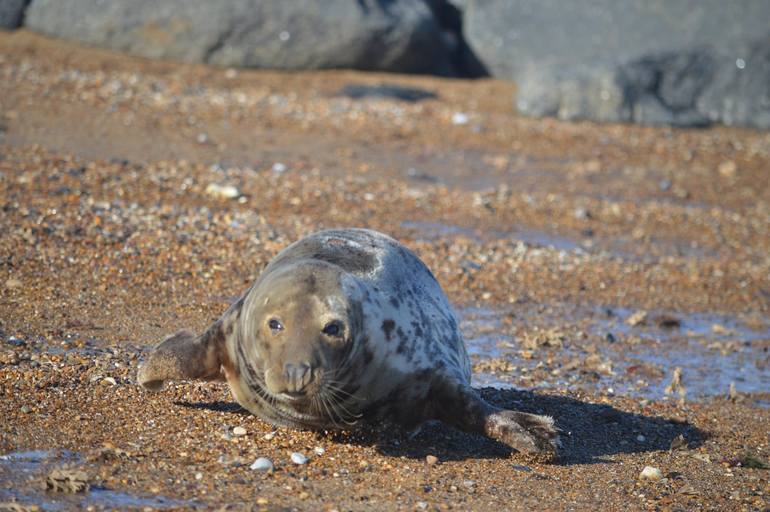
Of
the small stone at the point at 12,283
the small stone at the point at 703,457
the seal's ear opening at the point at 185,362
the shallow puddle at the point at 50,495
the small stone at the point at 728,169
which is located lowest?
the small stone at the point at 728,169

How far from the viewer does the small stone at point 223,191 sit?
362 inches

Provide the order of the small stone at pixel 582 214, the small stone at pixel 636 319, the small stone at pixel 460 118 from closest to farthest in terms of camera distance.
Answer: the small stone at pixel 636 319 < the small stone at pixel 582 214 < the small stone at pixel 460 118

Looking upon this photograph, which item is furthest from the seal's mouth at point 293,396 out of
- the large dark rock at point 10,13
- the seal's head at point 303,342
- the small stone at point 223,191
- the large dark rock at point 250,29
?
the large dark rock at point 10,13

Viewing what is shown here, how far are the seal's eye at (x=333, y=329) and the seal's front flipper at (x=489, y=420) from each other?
0.69m

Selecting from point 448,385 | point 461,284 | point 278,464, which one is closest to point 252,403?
point 278,464

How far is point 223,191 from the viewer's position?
923cm

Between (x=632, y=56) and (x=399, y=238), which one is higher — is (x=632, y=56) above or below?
above

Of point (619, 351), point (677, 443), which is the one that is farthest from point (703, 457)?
point (619, 351)

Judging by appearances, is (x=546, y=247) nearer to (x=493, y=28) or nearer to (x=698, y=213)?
(x=698, y=213)

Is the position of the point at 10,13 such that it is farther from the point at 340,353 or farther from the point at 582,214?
the point at 340,353

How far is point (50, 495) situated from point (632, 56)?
1256 cm

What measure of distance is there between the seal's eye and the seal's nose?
18 centimetres

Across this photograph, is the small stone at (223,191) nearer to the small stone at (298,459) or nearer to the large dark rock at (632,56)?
the small stone at (298,459)

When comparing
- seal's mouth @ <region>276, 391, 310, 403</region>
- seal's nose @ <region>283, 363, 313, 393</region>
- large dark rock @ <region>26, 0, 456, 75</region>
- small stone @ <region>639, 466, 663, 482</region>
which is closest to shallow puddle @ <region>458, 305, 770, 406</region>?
small stone @ <region>639, 466, 663, 482</region>
